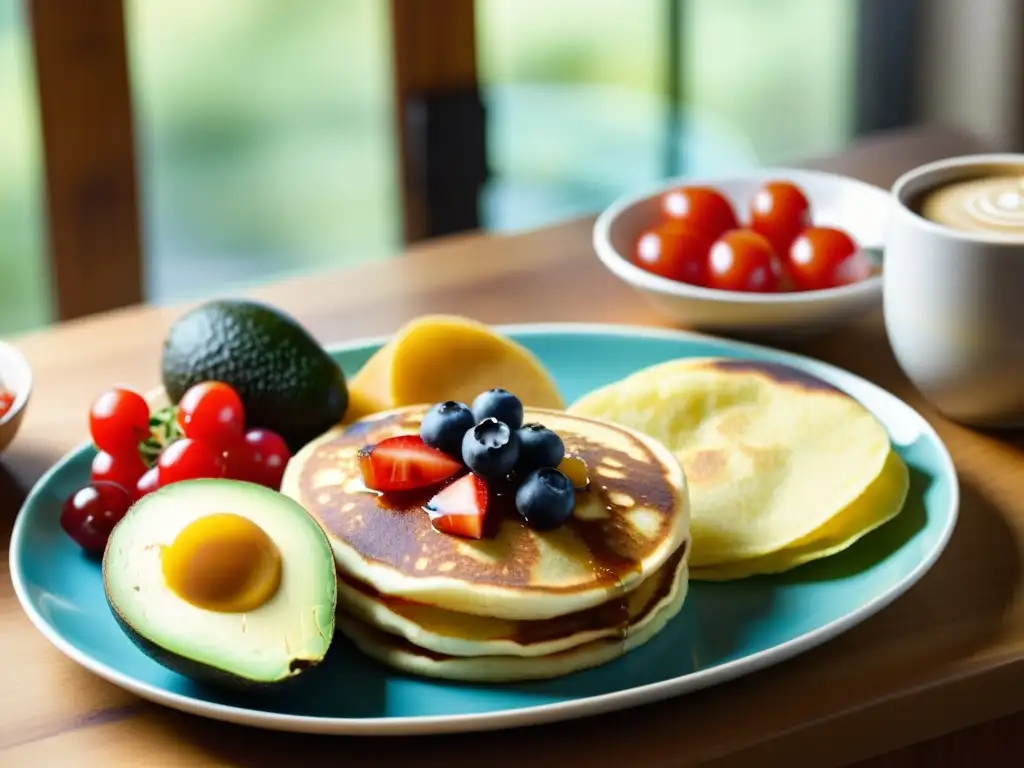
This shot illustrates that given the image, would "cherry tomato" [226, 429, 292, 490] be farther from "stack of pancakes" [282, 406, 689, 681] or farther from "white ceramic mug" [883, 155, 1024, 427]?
"white ceramic mug" [883, 155, 1024, 427]

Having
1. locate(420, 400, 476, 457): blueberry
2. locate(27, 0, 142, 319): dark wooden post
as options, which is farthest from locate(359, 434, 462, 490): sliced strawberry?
locate(27, 0, 142, 319): dark wooden post

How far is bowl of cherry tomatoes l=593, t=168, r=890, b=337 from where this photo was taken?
147 cm

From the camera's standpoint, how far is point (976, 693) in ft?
3.35

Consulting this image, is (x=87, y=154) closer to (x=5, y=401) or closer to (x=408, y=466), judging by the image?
(x=5, y=401)

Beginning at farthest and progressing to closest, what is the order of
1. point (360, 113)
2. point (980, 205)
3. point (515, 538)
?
point (360, 113) < point (980, 205) < point (515, 538)

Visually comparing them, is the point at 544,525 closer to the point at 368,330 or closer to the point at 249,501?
the point at 249,501

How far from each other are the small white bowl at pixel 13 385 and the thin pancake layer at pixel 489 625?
42 centimetres

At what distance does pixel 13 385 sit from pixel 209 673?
1.73ft

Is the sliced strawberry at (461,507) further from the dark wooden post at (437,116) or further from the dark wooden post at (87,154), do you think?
the dark wooden post at (437,116)

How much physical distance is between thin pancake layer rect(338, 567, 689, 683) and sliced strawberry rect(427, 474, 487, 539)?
88 millimetres

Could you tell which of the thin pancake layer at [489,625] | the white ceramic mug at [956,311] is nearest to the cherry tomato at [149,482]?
the thin pancake layer at [489,625]

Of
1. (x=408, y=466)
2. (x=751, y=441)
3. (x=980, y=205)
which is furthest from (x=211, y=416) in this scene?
(x=980, y=205)

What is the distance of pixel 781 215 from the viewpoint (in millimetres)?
1650

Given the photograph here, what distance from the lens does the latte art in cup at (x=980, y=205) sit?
132 cm
